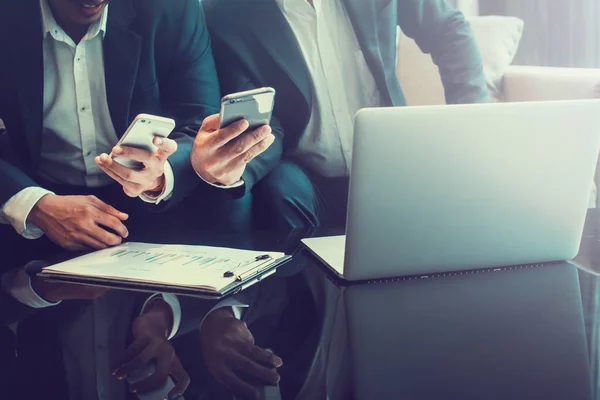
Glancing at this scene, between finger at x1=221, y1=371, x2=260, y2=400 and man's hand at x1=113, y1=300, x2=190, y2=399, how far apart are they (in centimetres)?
4

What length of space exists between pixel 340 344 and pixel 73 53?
1.09 metres

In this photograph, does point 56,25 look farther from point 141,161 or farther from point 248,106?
point 248,106

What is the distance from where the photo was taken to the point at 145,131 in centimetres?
98

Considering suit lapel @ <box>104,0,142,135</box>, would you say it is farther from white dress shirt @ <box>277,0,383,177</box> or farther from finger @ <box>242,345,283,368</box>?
finger @ <box>242,345,283,368</box>

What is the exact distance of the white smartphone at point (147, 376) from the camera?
58cm

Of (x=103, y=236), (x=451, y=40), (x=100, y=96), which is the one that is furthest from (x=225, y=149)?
(x=451, y=40)

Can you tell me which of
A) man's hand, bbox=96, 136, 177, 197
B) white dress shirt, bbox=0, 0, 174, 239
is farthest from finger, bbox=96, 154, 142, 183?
white dress shirt, bbox=0, 0, 174, 239

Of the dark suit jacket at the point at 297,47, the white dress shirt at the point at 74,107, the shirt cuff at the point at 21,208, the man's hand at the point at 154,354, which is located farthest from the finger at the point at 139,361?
the dark suit jacket at the point at 297,47

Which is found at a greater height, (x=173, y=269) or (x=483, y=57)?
(x=173, y=269)

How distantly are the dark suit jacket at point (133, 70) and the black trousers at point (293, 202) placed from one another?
0.08m

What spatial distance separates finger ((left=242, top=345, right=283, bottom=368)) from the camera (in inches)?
25.3

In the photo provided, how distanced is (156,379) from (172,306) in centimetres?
19

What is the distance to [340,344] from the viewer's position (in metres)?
0.68

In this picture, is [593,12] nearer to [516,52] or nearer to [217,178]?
[516,52]
